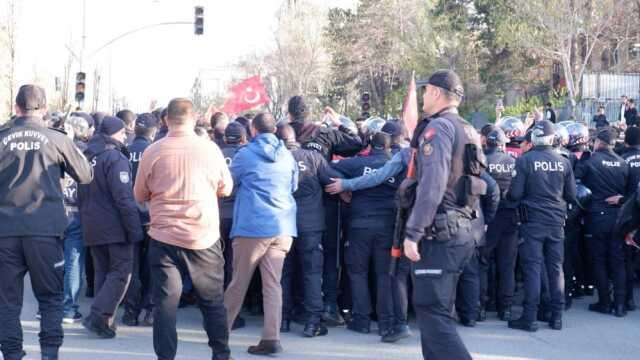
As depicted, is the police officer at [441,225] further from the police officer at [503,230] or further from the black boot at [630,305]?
the black boot at [630,305]

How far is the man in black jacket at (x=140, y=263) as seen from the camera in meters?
8.89

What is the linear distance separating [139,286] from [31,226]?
2.62m

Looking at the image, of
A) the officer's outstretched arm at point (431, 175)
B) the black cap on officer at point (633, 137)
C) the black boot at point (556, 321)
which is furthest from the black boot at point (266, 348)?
the black cap on officer at point (633, 137)

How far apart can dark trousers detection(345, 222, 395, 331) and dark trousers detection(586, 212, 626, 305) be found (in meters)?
2.96

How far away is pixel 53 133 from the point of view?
662cm

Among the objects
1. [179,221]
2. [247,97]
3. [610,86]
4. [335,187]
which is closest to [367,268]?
[335,187]

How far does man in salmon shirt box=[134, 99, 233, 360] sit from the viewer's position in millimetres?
6551

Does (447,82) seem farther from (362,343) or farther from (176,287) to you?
(362,343)

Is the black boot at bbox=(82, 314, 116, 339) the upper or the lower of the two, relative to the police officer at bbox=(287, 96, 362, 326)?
lower

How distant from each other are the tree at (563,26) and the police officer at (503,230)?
1093 inches

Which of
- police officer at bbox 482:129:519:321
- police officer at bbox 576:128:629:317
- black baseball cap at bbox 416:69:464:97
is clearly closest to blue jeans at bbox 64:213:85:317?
police officer at bbox 482:129:519:321

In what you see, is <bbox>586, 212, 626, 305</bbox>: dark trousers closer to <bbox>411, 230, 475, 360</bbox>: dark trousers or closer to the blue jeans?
<bbox>411, 230, 475, 360</bbox>: dark trousers

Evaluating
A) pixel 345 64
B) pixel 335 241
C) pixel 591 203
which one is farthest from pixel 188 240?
pixel 345 64

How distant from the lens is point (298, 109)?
923 centimetres
